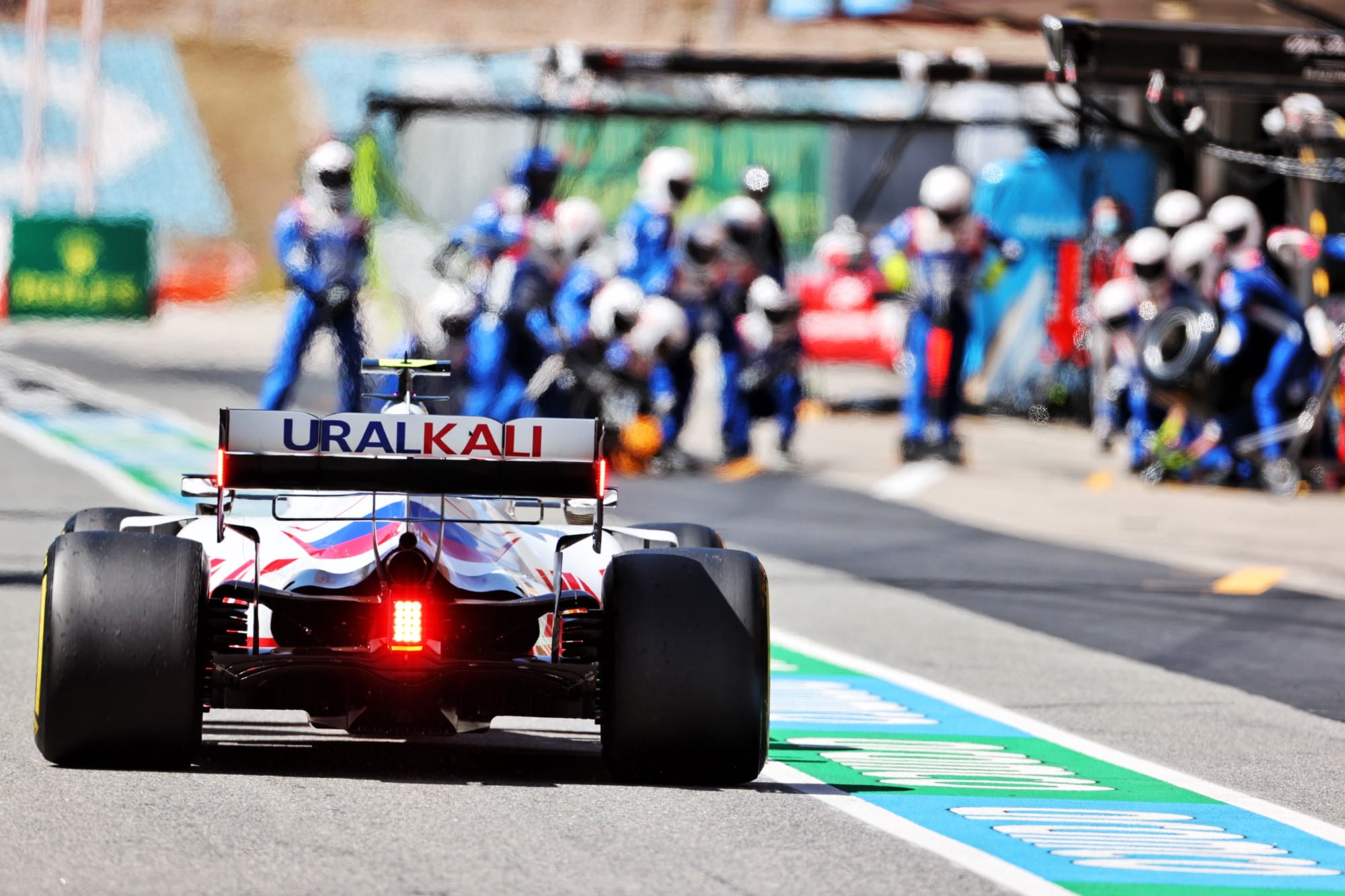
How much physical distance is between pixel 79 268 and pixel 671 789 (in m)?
25.4

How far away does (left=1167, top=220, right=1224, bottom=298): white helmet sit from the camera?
61.8 ft

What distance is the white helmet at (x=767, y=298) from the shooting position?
781 inches

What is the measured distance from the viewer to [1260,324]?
737 inches

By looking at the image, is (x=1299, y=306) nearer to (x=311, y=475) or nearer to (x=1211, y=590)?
(x=1211, y=590)

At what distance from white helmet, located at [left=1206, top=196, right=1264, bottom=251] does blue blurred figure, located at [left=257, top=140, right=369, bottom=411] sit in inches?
252

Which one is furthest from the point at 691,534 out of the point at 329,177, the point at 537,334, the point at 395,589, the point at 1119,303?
the point at 1119,303

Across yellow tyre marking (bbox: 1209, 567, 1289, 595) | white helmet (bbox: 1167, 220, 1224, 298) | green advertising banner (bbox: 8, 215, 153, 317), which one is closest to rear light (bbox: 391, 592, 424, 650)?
yellow tyre marking (bbox: 1209, 567, 1289, 595)

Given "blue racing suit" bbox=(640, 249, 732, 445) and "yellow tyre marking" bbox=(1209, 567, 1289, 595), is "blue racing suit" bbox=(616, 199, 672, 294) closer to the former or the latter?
"blue racing suit" bbox=(640, 249, 732, 445)

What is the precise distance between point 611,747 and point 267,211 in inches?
1452

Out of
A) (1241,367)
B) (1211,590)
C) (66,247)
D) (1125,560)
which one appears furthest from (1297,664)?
(66,247)

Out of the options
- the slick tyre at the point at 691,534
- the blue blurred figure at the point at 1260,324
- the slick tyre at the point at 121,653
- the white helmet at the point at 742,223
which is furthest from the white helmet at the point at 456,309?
the slick tyre at the point at 121,653

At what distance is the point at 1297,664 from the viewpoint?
10.5 meters

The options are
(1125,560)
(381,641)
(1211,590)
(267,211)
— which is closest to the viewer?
(381,641)

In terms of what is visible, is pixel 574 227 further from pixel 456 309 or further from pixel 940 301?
pixel 940 301
